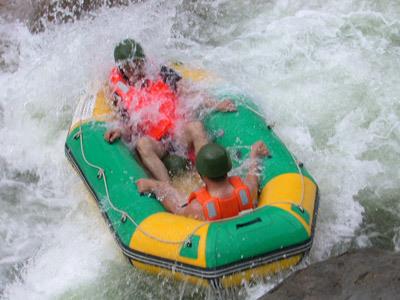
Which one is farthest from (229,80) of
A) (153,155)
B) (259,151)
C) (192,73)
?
(259,151)

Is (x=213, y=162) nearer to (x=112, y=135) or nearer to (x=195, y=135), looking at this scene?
(x=195, y=135)

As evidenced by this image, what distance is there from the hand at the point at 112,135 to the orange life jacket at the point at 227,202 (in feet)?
3.90

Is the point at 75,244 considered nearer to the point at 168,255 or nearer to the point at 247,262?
the point at 168,255

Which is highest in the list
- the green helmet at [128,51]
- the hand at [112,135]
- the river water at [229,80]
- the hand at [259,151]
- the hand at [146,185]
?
the green helmet at [128,51]

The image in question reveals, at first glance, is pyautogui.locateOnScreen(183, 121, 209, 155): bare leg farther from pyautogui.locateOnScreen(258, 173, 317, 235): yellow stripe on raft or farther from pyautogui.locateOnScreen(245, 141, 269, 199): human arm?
pyautogui.locateOnScreen(258, 173, 317, 235): yellow stripe on raft

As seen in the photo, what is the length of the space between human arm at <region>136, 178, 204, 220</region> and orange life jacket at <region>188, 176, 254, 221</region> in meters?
0.18

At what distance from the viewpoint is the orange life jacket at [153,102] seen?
17.3 ft

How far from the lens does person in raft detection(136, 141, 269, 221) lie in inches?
158

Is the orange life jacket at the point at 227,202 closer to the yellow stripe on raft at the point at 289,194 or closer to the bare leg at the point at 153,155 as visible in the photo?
the yellow stripe on raft at the point at 289,194

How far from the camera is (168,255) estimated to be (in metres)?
4.09

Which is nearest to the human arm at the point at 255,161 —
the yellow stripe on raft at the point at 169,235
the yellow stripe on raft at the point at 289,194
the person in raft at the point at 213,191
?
the person in raft at the point at 213,191

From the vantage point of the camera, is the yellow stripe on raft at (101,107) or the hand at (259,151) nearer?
the hand at (259,151)

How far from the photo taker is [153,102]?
5.30 meters

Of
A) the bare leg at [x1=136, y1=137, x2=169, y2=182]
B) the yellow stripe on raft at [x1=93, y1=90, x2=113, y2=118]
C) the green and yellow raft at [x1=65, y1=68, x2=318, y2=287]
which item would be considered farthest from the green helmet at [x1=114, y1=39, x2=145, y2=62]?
the bare leg at [x1=136, y1=137, x2=169, y2=182]
